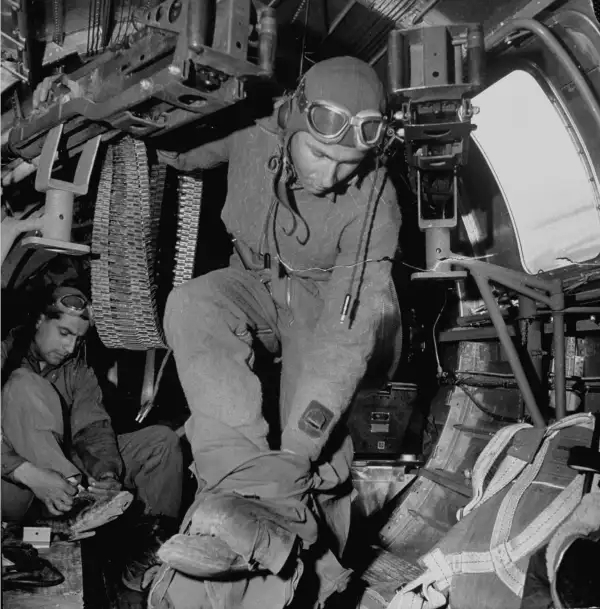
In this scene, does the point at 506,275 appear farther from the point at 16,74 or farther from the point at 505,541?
the point at 16,74

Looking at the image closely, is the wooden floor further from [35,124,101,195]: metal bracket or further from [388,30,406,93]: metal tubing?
[388,30,406,93]: metal tubing

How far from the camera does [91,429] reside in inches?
148

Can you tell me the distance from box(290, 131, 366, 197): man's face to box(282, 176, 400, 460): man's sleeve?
18 centimetres

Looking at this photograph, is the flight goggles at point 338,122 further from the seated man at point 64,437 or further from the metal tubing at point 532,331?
the seated man at point 64,437

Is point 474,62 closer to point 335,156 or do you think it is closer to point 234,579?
point 335,156

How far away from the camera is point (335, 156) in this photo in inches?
79.7

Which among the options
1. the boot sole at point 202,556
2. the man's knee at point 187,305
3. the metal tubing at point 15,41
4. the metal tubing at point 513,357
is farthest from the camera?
the metal tubing at point 513,357

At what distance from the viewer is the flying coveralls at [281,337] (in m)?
1.72

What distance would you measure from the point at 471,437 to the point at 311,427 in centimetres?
189

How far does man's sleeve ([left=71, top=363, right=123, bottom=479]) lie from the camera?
3.62 m

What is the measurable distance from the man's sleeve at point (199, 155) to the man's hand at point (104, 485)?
1.84 m

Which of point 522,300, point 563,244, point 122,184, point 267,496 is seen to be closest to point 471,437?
point 522,300

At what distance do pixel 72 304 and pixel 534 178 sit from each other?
264 cm

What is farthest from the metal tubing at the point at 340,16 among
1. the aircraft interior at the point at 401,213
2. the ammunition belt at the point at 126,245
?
the ammunition belt at the point at 126,245
